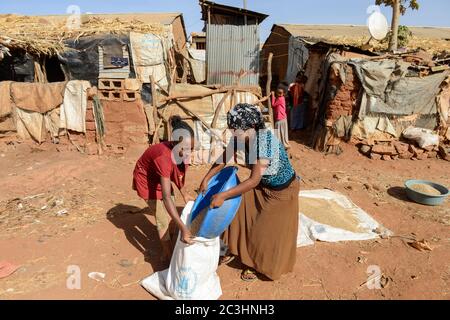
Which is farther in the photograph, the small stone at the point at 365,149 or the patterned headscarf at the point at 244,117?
the small stone at the point at 365,149

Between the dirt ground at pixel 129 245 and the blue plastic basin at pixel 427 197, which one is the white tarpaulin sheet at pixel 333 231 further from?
the blue plastic basin at pixel 427 197

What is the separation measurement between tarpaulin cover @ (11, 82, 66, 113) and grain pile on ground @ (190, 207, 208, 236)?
6.23 metres

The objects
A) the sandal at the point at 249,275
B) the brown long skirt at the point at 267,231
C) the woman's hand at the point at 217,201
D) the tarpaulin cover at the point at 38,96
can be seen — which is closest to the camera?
the woman's hand at the point at 217,201

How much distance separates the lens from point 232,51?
1095 cm

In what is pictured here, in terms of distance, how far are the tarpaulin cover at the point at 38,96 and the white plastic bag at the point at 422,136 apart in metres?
8.38

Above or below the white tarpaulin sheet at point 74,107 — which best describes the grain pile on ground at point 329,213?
below

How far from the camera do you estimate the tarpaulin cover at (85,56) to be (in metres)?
7.79

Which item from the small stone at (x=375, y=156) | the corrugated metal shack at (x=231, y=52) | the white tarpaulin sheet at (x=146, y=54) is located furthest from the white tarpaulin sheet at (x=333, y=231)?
the corrugated metal shack at (x=231, y=52)

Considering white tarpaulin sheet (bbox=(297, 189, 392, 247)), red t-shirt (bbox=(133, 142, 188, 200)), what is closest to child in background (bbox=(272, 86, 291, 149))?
white tarpaulin sheet (bbox=(297, 189, 392, 247))

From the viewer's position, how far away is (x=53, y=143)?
25.5ft

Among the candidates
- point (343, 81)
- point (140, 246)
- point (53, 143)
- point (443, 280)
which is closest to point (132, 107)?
point (53, 143)

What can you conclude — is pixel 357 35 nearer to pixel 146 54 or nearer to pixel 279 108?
pixel 279 108

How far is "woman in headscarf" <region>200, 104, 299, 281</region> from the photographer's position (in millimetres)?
2699

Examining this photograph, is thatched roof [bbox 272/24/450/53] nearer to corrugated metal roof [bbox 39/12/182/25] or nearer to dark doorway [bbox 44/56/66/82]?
corrugated metal roof [bbox 39/12/182/25]
